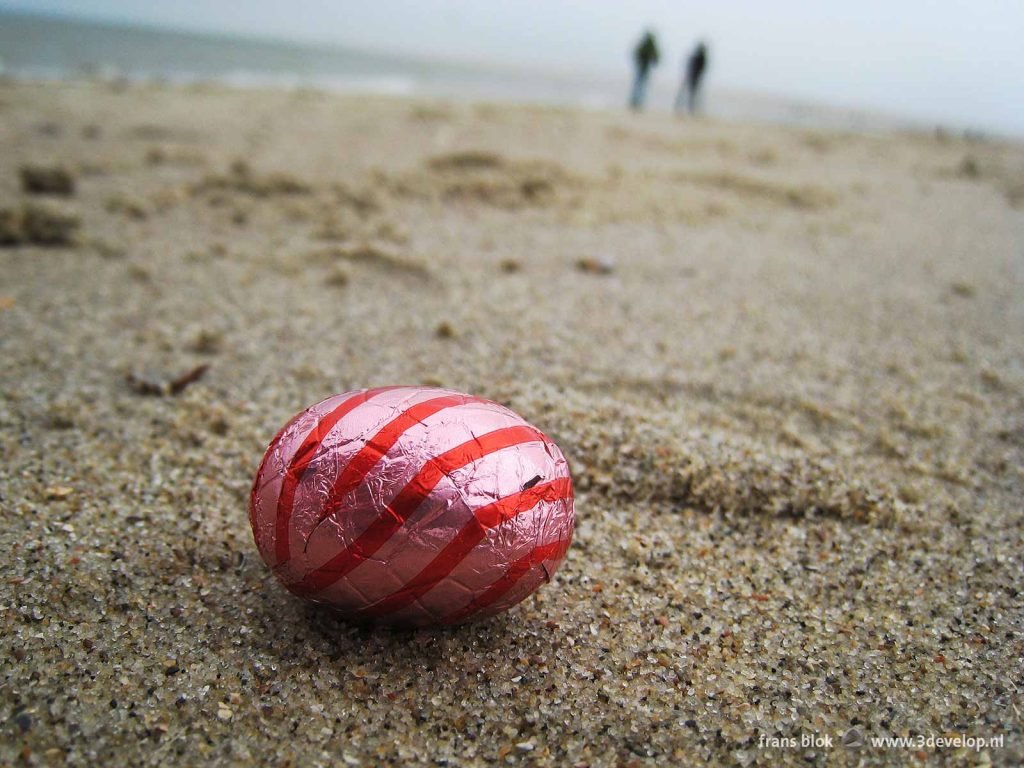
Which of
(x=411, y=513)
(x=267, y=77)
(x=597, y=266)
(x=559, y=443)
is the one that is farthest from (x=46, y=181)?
(x=267, y=77)

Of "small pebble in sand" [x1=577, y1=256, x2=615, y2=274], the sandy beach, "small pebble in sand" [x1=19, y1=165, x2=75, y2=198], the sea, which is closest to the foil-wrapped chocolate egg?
the sandy beach

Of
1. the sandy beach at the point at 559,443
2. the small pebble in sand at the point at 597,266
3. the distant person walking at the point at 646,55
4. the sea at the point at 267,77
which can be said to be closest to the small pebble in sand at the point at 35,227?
the sandy beach at the point at 559,443

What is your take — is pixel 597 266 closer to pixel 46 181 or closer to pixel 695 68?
pixel 46 181

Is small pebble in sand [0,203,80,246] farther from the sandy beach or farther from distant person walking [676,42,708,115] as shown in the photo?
distant person walking [676,42,708,115]

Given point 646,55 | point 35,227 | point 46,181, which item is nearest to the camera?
point 35,227

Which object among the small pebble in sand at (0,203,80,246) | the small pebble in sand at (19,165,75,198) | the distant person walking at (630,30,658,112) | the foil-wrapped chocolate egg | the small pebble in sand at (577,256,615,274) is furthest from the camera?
the distant person walking at (630,30,658,112)

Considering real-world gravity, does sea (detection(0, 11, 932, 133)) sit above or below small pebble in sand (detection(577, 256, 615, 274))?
above
